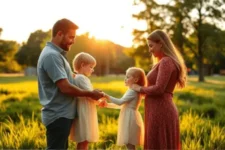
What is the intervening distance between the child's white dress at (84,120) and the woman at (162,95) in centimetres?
63

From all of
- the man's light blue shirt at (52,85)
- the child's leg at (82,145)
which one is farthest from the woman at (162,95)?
the man's light blue shirt at (52,85)

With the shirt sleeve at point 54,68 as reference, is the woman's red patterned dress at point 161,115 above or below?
below

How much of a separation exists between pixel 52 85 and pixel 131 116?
1285mm

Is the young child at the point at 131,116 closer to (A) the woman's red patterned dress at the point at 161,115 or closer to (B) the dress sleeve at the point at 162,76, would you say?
(A) the woman's red patterned dress at the point at 161,115

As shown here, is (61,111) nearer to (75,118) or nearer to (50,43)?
(75,118)

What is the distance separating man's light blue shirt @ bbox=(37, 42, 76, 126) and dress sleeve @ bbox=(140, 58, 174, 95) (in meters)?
1.00

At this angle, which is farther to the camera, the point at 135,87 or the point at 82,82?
the point at 135,87

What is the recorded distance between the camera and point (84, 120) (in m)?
4.79

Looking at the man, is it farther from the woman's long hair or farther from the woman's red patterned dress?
the woman's long hair

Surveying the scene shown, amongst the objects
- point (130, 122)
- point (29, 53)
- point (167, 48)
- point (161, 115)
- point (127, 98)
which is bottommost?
point (29, 53)

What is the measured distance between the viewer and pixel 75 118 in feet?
15.8

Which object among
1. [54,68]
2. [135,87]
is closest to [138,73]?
[135,87]

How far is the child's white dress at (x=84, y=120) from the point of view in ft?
15.7

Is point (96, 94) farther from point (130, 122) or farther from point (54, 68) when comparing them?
point (130, 122)
